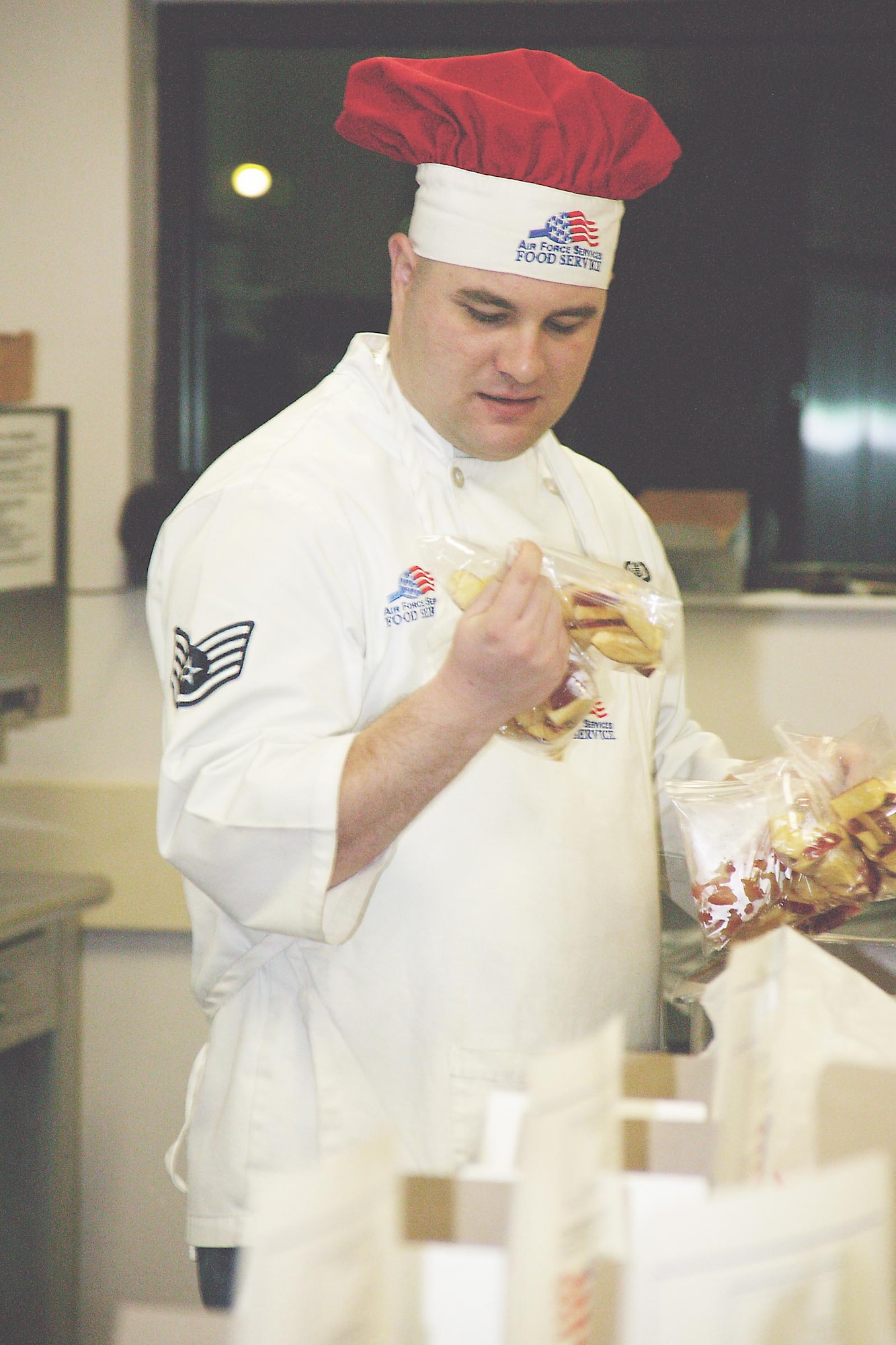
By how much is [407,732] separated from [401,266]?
21.5 inches

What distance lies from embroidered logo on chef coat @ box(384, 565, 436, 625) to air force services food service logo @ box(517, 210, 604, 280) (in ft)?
1.04

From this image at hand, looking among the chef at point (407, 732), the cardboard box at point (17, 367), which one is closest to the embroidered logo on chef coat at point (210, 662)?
the chef at point (407, 732)

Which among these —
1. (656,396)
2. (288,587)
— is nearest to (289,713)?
(288,587)

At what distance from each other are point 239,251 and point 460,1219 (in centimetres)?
204

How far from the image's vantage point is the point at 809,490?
232cm

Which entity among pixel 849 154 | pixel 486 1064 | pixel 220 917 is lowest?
pixel 486 1064

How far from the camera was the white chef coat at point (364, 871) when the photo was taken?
1049 mm

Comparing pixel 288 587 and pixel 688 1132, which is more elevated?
pixel 288 587

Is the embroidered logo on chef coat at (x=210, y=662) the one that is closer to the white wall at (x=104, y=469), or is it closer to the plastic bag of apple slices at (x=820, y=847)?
the plastic bag of apple slices at (x=820, y=847)

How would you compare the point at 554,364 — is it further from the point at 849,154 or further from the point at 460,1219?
the point at 849,154

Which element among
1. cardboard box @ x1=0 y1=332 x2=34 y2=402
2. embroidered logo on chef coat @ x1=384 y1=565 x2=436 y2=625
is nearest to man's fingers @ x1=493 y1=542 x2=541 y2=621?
embroidered logo on chef coat @ x1=384 y1=565 x2=436 y2=625

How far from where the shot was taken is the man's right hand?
0.93 m

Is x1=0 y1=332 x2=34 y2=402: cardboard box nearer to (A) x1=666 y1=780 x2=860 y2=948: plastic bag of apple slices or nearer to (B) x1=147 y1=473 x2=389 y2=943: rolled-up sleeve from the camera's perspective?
(B) x1=147 y1=473 x2=389 y2=943: rolled-up sleeve

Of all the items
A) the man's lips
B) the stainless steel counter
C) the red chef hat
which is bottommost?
the stainless steel counter
